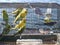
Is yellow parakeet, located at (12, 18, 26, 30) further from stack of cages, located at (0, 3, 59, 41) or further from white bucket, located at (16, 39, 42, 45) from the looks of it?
white bucket, located at (16, 39, 42, 45)

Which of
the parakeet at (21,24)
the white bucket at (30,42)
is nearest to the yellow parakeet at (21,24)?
the parakeet at (21,24)

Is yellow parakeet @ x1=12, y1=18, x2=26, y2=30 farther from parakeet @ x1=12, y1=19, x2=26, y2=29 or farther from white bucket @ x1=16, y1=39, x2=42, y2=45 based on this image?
white bucket @ x1=16, y1=39, x2=42, y2=45

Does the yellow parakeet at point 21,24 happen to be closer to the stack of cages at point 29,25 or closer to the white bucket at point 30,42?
the stack of cages at point 29,25

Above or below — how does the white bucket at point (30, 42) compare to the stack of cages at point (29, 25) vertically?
below

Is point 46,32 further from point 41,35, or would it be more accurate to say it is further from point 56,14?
point 56,14

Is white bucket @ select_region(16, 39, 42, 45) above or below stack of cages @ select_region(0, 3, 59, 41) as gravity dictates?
below

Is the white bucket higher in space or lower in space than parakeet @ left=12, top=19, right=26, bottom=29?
lower

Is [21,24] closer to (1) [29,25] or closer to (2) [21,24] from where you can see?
(2) [21,24]

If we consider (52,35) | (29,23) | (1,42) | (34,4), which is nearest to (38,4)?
(34,4)

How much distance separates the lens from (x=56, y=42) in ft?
5.04

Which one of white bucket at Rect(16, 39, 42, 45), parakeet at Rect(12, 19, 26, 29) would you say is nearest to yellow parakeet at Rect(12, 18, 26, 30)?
parakeet at Rect(12, 19, 26, 29)

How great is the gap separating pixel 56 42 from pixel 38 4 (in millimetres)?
396

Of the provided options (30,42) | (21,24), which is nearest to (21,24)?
(21,24)

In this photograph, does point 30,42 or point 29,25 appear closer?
point 30,42
